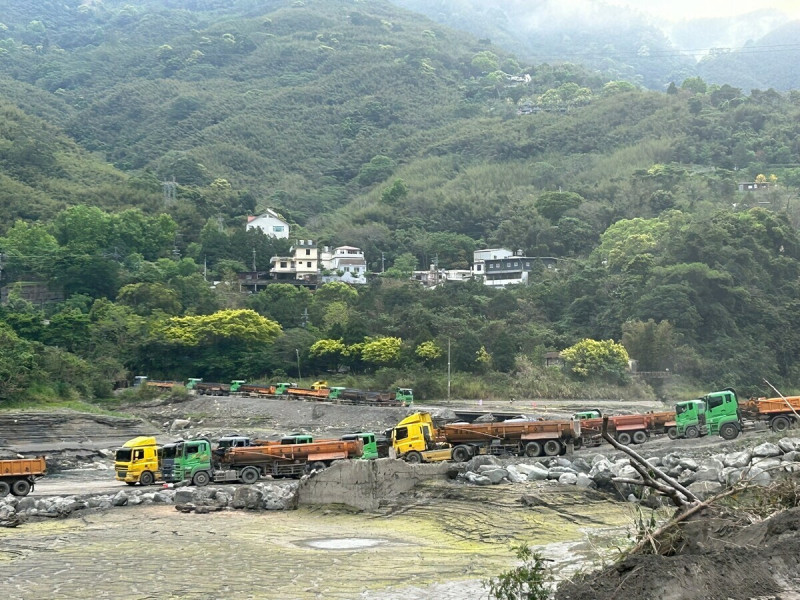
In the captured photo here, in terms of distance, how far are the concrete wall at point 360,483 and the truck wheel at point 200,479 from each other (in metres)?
6.99

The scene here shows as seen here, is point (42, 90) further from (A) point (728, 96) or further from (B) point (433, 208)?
(A) point (728, 96)

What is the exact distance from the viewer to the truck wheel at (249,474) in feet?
104

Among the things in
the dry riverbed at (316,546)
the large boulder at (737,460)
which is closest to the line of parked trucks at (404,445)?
the dry riverbed at (316,546)

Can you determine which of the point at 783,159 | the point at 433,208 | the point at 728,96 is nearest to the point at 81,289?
the point at 433,208

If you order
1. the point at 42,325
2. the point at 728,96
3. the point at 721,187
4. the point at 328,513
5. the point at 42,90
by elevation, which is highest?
the point at 42,90

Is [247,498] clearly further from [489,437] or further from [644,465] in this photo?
[644,465]

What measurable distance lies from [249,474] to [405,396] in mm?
24260

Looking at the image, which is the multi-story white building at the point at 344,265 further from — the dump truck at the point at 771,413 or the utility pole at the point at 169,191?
the dump truck at the point at 771,413

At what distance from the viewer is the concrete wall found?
2512 centimetres

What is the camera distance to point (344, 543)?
20781 millimetres

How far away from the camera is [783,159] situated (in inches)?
4889

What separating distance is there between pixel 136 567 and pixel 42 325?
5073cm

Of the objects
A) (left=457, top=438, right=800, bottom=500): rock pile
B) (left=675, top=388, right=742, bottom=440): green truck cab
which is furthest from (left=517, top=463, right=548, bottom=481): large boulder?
(left=675, top=388, right=742, bottom=440): green truck cab

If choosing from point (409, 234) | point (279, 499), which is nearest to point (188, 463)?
point (279, 499)
